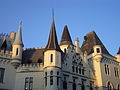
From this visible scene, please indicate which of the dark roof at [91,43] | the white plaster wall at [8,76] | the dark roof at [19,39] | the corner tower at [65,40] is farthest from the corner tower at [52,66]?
the dark roof at [91,43]

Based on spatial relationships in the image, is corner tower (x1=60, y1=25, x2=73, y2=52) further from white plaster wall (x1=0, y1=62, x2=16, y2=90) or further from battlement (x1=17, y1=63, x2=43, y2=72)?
white plaster wall (x1=0, y1=62, x2=16, y2=90)

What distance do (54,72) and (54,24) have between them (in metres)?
11.1

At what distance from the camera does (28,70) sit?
3550 cm

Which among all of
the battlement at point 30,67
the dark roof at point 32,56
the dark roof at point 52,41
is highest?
the dark roof at point 52,41

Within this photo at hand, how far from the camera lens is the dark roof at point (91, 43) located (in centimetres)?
4847

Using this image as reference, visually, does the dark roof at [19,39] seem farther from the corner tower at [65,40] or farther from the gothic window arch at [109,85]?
the gothic window arch at [109,85]

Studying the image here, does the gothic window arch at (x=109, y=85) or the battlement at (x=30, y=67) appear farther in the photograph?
the gothic window arch at (x=109, y=85)

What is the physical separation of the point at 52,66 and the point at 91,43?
59.9 feet

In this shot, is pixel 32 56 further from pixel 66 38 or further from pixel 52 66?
pixel 66 38

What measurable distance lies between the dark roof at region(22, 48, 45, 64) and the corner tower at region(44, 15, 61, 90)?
8.63 ft

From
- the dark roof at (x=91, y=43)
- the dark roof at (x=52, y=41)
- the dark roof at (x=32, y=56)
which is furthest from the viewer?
the dark roof at (x=91, y=43)

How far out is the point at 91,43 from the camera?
1969 inches

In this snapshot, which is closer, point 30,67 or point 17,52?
point 30,67

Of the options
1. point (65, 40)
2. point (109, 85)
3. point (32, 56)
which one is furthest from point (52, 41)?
point (109, 85)
